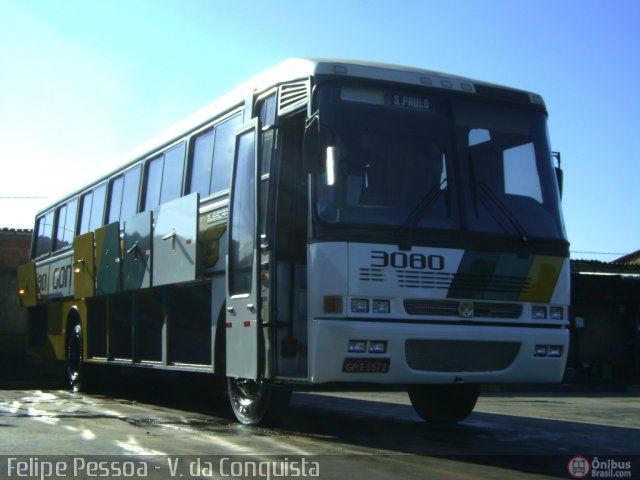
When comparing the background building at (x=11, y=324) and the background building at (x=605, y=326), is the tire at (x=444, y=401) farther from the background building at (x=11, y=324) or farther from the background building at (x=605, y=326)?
the background building at (x=605, y=326)

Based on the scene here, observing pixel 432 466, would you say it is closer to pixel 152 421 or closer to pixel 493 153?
pixel 493 153

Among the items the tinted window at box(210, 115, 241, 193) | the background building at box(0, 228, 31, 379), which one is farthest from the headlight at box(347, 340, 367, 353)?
the background building at box(0, 228, 31, 379)

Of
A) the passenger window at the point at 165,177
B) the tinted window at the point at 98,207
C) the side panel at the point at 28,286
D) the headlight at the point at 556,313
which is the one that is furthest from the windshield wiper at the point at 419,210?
the side panel at the point at 28,286

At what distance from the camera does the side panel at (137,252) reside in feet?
39.8

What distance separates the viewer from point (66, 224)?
17797mm

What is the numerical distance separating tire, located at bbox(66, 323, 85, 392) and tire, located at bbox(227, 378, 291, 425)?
7.05 meters

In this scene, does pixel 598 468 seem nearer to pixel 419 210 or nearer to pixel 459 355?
pixel 459 355

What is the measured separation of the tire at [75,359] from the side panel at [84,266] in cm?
90

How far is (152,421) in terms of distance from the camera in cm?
1040

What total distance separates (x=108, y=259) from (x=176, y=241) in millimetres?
3415

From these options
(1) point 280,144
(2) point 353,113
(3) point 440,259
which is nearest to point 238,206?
(1) point 280,144

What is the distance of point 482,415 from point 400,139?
16.8 feet

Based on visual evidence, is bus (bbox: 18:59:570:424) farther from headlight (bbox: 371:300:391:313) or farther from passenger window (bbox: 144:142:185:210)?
passenger window (bbox: 144:142:185:210)

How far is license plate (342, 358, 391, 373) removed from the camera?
8.05 m
